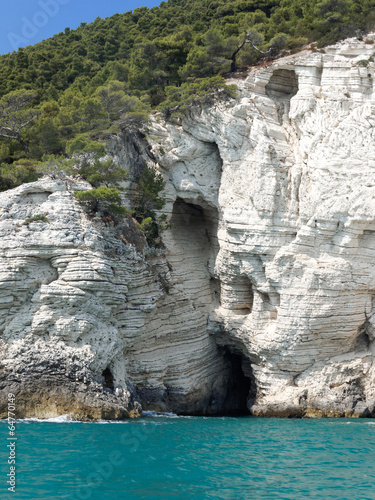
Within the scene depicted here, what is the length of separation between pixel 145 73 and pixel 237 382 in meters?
20.4

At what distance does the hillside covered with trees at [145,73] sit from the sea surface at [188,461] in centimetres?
1303

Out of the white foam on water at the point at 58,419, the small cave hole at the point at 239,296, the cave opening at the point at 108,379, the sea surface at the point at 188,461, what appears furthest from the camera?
the small cave hole at the point at 239,296

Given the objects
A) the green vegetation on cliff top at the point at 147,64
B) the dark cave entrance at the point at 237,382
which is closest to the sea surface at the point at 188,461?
the dark cave entrance at the point at 237,382

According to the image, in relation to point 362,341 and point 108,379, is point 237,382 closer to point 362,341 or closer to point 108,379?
point 362,341

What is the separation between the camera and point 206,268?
29641mm

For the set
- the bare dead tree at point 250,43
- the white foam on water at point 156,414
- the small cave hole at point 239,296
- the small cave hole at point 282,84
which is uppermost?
the bare dead tree at point 250,43

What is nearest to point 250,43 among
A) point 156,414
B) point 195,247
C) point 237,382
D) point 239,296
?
point 195,247

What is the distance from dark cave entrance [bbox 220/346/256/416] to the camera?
2930 cm

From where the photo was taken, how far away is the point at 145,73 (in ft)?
112

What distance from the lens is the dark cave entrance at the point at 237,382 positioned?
2930 centimetres

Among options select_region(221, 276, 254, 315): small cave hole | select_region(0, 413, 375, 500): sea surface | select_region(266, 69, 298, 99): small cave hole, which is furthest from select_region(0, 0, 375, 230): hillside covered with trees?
select_region(0, 413, 375, 500): sea surface

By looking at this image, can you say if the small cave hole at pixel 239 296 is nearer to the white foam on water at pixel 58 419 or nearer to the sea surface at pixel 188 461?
the sea surface at pixel 188 461

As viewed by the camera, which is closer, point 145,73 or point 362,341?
point 362,341

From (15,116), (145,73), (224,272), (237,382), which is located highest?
(145,73)
